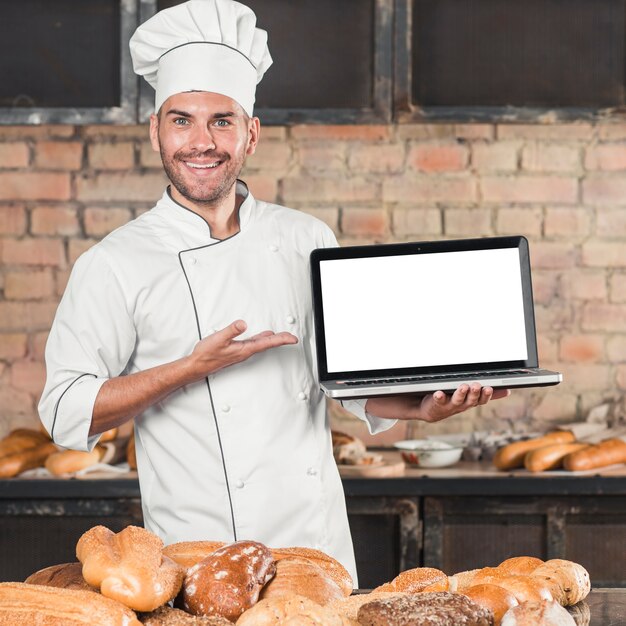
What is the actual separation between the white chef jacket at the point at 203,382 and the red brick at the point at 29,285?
150cm

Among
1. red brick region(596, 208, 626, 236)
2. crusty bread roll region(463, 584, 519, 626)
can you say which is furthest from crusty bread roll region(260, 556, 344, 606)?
red brick region(596, 208, 626, 236)

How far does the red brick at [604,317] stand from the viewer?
10.4 ft

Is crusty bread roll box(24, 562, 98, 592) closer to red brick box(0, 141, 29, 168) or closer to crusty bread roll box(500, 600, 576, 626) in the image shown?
crusty bread roll box(500, 600, 576, 626)

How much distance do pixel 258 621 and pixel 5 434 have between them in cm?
241

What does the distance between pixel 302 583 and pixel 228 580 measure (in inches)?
3.7

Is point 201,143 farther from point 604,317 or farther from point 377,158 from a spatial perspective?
point 604,317

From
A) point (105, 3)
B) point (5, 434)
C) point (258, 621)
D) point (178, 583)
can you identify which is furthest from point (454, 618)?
point (5, 434)

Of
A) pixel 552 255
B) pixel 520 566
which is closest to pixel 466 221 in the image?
pixel 552 255

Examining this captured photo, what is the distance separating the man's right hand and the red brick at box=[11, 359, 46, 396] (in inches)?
70.5

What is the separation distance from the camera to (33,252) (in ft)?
10.3

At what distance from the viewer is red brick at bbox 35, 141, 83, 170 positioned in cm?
312

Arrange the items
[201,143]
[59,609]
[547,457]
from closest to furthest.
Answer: [59,609], [201,143], [547,457]

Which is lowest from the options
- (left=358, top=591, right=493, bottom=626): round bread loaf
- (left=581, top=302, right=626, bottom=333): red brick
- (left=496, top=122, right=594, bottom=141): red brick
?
(left=358, top=591, right=493, bottom=626): round bread loaf

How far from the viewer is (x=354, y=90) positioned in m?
2.77
